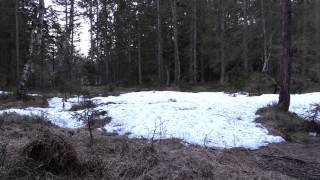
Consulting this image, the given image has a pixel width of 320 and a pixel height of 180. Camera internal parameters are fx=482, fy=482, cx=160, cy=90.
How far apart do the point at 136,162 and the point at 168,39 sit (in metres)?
48.6

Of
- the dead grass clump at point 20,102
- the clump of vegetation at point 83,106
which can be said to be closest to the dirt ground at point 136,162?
the clump of vegetation at point 83,106

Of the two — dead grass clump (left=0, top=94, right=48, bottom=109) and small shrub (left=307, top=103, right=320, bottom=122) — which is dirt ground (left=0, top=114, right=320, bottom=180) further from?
dead grass clump (left=0, top=94, right=48, bottom=109)

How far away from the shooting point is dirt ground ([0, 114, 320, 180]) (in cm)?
694

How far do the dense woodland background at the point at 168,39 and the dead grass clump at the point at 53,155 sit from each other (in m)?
28.7

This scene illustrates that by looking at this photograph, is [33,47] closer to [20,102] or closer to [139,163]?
[20,102]

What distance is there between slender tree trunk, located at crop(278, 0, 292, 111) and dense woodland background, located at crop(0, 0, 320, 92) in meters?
20.6

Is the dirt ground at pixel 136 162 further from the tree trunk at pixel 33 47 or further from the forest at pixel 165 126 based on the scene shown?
the tree trunk at pixel 33 47

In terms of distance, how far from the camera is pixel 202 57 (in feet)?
184

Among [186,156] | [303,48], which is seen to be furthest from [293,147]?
[303,48]

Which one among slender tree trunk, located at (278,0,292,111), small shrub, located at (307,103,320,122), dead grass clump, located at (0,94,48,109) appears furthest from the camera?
dead grass clump, located at (0,94,48,109)

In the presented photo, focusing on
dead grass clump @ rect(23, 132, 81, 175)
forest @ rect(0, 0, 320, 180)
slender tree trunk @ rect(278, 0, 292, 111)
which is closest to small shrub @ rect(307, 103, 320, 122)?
forest @ rect(0, 0, 320, 180)

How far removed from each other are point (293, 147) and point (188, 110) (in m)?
4.34

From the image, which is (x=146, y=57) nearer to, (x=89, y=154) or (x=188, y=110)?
(x=188, y=110)

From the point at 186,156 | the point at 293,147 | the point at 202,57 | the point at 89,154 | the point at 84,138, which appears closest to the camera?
the point at 89,154
